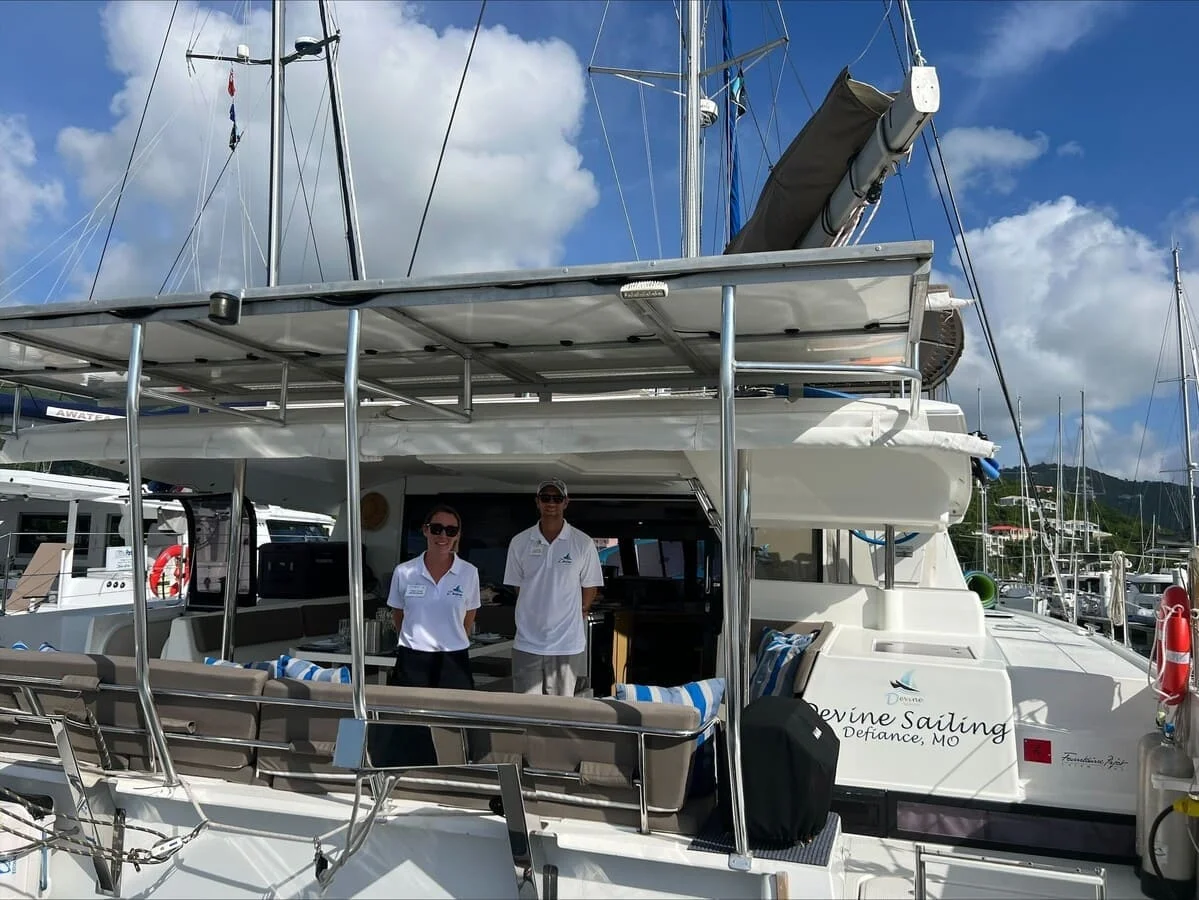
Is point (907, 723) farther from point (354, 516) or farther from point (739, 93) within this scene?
point (739, 93)

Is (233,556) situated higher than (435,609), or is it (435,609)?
(233,556)

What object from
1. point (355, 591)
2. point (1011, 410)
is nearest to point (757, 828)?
point (355, 591)

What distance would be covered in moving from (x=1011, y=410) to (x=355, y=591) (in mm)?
3789

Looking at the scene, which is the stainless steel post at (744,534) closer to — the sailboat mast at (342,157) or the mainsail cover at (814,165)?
the mainsail cover at (814,165)

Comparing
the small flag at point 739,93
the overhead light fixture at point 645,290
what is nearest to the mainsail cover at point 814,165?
the overhead light fixture at point 645,290

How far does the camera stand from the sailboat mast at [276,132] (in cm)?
680

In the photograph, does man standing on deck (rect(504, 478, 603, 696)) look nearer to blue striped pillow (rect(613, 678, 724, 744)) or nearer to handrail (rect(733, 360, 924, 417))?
blue striped pillow (rect(613, 678, 724, 744))

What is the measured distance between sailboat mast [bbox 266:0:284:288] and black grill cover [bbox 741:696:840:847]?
516 centimetres

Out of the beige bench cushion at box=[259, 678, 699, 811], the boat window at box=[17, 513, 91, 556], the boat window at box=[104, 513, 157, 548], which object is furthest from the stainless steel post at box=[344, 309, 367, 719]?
the boat window at box=[17, 513, 91, 556]

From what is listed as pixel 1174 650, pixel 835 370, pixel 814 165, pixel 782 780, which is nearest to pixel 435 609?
pixel 782 780

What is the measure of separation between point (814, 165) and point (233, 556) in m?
3.73

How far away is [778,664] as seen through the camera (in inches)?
165

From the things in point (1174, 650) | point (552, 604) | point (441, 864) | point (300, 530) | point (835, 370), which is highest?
point (835, 370)

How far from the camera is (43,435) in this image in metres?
4.45
